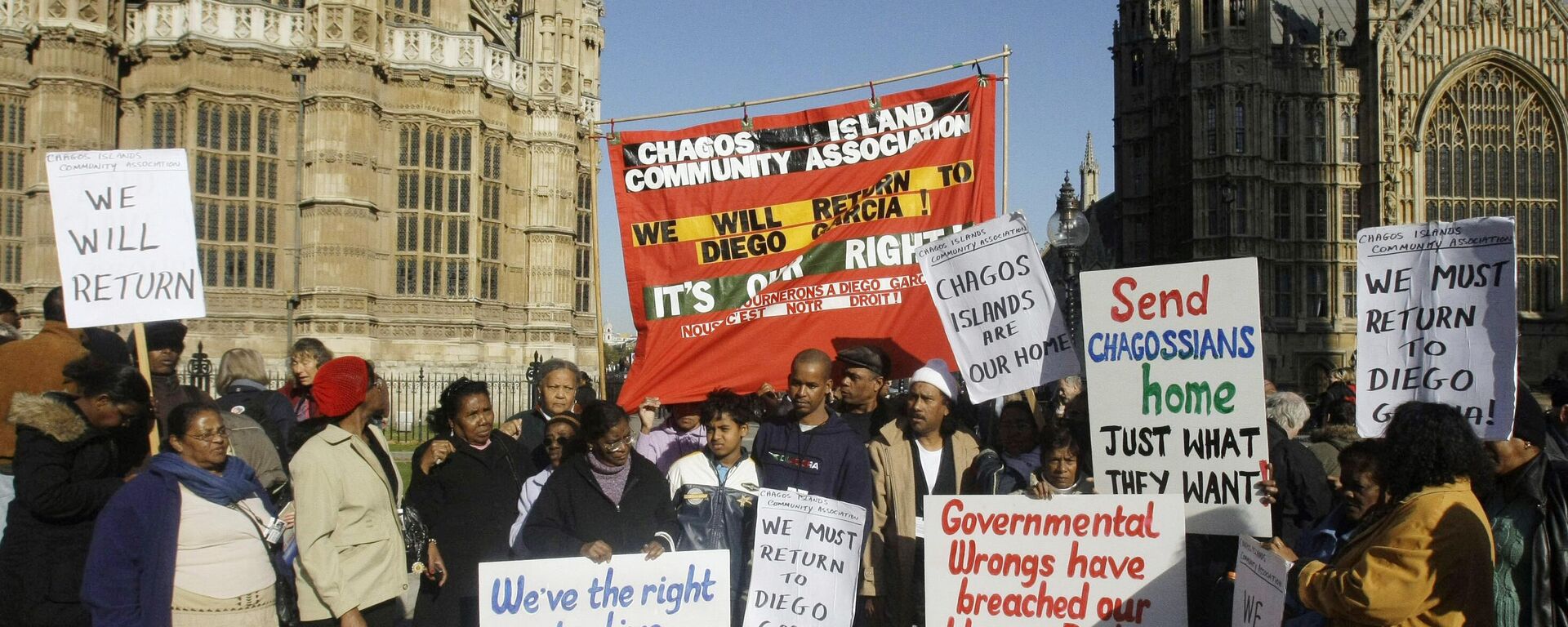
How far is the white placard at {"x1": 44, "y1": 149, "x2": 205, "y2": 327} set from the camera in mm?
6895

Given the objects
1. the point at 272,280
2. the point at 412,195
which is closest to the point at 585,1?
the point at 412,195

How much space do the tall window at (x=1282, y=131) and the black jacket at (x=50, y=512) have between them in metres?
53.3

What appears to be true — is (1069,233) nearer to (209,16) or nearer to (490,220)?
(490,220)

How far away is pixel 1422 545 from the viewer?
4.33 metres

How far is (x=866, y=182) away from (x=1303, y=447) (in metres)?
3.05

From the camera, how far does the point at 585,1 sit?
105 ft

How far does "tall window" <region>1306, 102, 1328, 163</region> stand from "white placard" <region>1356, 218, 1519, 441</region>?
50422 mm

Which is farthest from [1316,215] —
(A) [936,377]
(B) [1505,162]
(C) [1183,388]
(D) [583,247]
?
(A) [936,377]

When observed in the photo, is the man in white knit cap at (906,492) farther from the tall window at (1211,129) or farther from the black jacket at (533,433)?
the tall window at (1211,129)

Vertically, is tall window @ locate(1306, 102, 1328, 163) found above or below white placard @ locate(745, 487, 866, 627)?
above

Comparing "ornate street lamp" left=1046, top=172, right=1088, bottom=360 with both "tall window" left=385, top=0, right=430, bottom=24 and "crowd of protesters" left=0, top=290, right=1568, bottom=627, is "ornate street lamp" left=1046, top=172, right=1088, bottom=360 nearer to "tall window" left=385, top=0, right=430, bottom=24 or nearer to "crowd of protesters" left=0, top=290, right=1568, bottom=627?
"crowd of protesters" left=0, top=290, right=1568, bottom=627

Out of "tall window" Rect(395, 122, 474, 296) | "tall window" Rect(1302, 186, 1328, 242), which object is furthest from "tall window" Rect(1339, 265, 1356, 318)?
"tall window" Rect(395, 122, 474, 296)

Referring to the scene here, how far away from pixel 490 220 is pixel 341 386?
24.6 meters

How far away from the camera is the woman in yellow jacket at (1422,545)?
4312 mm
